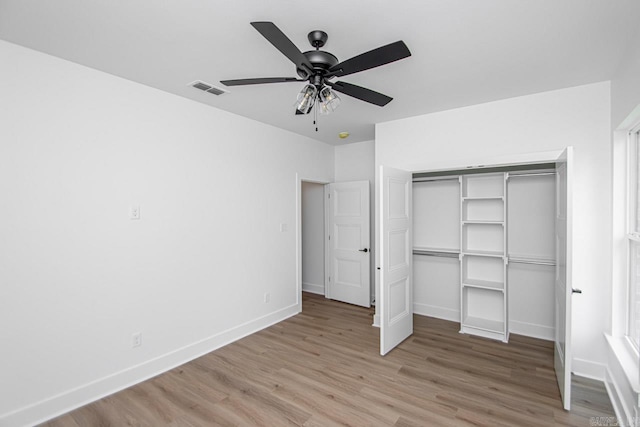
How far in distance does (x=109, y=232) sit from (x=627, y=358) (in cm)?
416

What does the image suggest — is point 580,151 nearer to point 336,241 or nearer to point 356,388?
point 356,388

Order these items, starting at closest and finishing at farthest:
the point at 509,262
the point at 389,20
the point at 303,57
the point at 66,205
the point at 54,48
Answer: the point at 303,57 → the point at 389,20 → the point at 54,48 → the point at 66,205 → the point at 509,262

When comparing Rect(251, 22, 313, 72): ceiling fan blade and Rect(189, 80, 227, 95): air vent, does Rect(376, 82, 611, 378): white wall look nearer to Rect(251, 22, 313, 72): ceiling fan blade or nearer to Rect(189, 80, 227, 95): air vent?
Rect(251, 22, 313, 72): ceiling fan blade

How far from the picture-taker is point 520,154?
322cm

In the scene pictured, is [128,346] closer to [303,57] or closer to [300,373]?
[300,373]

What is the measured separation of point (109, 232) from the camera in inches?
105

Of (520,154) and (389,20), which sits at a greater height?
(389,20)

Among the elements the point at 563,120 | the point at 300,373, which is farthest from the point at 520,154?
the point at 300,373

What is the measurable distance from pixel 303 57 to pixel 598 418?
10.5 ft

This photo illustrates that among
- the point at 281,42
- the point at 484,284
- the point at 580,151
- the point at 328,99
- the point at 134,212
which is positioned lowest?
the point at 484,284

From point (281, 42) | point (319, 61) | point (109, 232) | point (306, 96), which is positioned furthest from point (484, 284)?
point (109, 232)

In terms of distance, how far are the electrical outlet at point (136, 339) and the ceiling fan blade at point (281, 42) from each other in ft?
Answer: 8.87

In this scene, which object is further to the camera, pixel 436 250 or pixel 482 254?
pixel 436 250

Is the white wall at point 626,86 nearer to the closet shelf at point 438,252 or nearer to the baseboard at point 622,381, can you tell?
the baseboard at point 622,381
